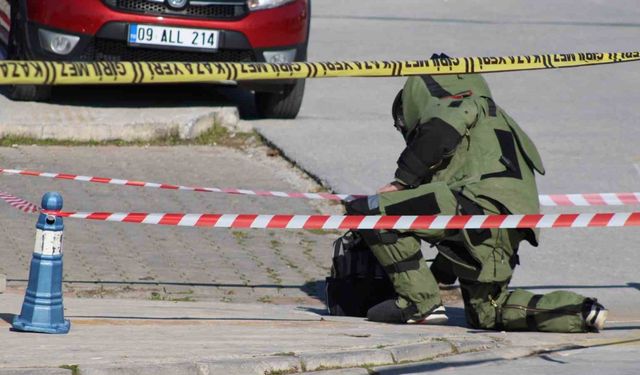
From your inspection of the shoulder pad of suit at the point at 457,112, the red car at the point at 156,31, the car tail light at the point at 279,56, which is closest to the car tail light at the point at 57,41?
the red car at the point at 156,31

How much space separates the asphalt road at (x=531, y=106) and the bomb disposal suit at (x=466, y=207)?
2.13 ft

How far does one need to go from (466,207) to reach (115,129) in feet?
15.4

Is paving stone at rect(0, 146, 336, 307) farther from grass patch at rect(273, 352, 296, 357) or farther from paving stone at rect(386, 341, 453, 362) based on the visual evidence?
grass patch at rect(273, 352, 296, 357)

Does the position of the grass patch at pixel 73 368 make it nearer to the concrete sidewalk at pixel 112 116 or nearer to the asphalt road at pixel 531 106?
the asphalt road at pixel 531 106

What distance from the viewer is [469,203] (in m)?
6.14

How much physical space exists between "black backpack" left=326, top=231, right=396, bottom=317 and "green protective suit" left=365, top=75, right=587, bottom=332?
14.9 inches

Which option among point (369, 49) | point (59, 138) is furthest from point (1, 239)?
point (369, 49)

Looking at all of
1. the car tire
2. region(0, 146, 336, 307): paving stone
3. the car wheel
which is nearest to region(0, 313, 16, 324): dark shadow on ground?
region(0, 146, 336, 307): paving stone

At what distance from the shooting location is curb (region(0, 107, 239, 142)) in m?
10.1

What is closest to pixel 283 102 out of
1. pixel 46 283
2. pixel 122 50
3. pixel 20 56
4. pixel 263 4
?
pixel 263 4

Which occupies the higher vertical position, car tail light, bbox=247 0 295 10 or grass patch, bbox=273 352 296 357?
car tail light, bbox=247 0 295 10

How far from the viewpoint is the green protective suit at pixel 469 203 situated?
6.12 m

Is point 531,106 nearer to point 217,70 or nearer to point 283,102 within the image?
point 283,102

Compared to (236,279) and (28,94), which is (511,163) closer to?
(236,279)
